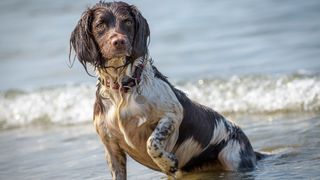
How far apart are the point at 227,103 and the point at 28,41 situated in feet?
23.1

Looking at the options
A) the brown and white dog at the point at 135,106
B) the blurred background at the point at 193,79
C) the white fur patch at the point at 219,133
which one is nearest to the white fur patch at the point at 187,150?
the brown and white dog at the point at 135,106

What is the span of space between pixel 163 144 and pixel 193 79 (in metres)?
5.38

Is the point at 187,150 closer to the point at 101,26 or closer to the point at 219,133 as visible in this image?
the point at 219,133

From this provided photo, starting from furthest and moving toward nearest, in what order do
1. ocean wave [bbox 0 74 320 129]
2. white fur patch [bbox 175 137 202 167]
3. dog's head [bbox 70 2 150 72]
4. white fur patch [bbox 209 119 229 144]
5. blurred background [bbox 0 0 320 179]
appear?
ocean wave [bbox 0 74 320 129] < blurred background [bbox 0 0 320 179] < white fur patch [bbox 209 119 229 144] < white fur patch [bbox 175 137 202 167] < dog's head [bbox 70 2 150 72]

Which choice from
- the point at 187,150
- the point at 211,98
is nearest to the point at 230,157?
the point at 187,150

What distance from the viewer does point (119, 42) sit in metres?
5.79

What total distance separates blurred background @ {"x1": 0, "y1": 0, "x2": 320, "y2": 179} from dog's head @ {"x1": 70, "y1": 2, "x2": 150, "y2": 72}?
4.85ft

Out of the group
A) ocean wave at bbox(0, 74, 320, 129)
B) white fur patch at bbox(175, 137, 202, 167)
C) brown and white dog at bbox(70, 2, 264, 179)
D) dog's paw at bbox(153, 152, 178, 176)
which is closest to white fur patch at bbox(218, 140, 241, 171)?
brown and white dog at bbox(70, 2, 264, 179)

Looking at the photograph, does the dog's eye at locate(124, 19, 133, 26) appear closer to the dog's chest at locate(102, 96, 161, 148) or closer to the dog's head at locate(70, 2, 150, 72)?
the dog's head at locate(70, 2, 150, 72)

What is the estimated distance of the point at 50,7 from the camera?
19.5 m

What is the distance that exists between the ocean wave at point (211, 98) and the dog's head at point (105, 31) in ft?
12.6

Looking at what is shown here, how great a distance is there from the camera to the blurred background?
26.4 ft

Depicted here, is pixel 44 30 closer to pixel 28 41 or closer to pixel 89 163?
pixel 28 41

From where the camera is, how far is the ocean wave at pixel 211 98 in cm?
986
